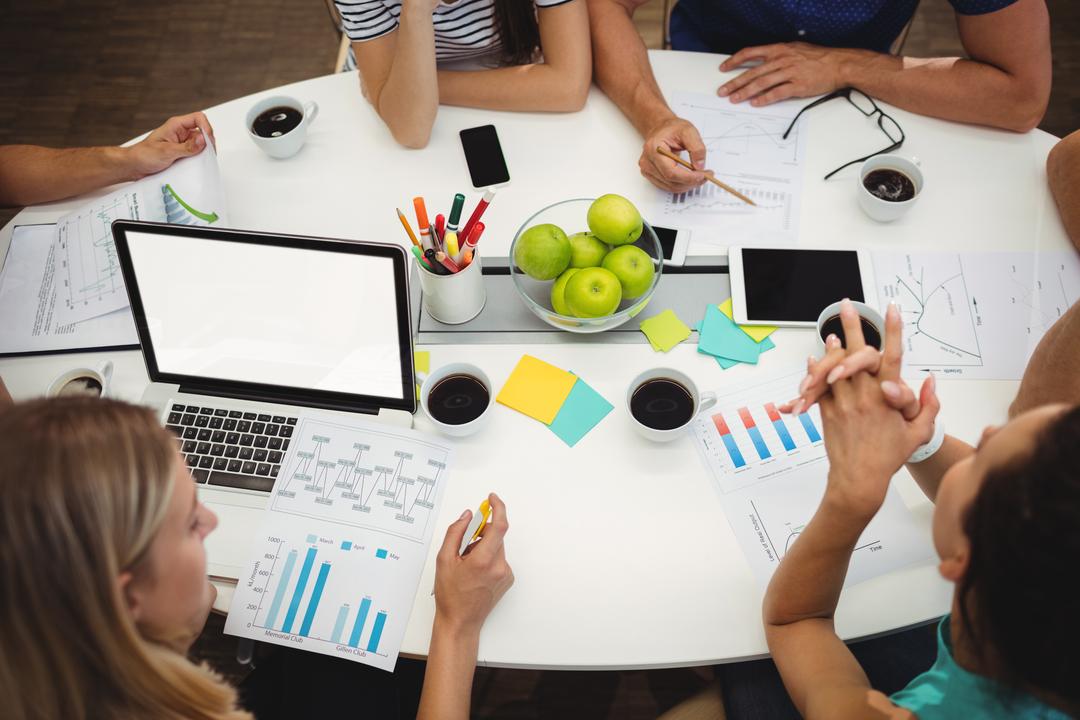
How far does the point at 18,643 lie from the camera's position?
28.6 inches

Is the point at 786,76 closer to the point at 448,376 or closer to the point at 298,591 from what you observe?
the point at 448,376

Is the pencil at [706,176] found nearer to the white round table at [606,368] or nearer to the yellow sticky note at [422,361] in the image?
the white round table at [606,368]

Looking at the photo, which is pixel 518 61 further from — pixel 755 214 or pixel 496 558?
pixel 496 558

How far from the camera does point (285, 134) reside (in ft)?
4.75

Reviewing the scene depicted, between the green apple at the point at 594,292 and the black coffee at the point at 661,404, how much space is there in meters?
0.14

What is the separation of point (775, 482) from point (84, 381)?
1.09 m

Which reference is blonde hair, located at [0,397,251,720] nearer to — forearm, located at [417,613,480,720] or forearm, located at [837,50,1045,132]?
forearm, located at [417,613,480,720]

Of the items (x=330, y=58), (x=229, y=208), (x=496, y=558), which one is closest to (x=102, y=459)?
(x=496, y=558)

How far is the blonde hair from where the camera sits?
28.4 inches

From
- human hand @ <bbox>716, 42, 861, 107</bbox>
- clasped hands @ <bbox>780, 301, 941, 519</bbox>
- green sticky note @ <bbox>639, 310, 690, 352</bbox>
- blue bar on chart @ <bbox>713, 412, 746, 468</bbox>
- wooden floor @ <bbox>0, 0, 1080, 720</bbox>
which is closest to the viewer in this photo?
clasped hands @ <bbox>780, 301, 941, 519</bbox>

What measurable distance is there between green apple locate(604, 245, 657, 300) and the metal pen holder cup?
216 millimetres

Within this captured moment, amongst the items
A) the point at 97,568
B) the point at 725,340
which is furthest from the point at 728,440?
the point at 97,568

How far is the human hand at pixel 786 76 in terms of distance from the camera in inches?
59.4

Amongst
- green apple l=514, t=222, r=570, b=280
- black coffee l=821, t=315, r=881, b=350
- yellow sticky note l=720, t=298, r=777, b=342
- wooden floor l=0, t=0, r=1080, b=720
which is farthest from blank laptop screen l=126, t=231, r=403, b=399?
wooden floor l=0, t=0, r=1080, b=720
